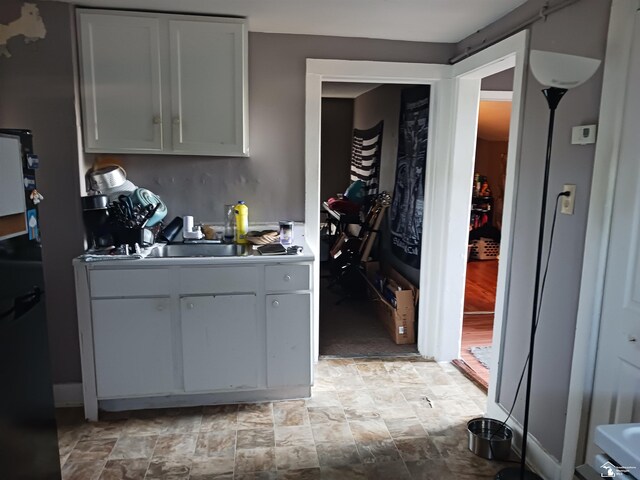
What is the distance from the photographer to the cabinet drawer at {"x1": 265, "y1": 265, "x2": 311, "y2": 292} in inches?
98.6

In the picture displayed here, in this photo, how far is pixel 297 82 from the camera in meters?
2.88

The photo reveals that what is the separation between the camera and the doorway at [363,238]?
3578 millimetres

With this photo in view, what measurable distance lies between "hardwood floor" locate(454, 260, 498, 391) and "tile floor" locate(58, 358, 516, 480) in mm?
246

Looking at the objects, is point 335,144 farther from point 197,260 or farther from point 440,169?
point 197,260

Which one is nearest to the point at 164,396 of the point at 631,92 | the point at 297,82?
the point at 297,82

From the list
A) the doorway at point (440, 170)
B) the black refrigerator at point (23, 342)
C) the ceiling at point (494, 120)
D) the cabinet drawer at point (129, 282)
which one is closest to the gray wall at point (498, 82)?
the doorway at point (440, 170)

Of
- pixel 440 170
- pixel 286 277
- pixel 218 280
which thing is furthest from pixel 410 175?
pixel 218 280

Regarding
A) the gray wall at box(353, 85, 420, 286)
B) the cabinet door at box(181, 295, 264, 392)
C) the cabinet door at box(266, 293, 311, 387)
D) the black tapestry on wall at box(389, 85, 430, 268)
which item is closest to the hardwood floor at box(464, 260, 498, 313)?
the gray wall at box(353, 85, 420, 286)

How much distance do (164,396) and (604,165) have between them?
93.4 inches

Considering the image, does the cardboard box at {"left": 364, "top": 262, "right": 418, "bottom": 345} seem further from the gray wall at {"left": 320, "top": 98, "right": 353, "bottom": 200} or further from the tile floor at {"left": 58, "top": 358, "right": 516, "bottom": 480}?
the gray wall at {"left": 320, "top": 98, "right": 353, "bottom": 200}

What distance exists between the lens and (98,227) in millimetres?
2670

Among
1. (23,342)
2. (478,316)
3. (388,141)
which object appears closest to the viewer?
(23,342)

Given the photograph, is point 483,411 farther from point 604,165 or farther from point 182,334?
point 182,334

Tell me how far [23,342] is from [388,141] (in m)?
3.49
